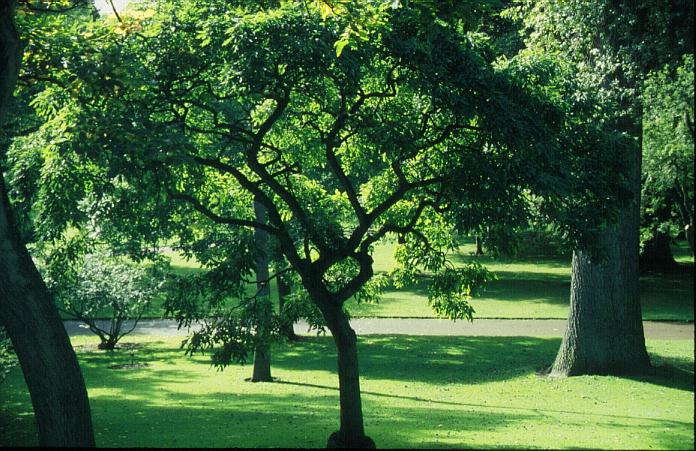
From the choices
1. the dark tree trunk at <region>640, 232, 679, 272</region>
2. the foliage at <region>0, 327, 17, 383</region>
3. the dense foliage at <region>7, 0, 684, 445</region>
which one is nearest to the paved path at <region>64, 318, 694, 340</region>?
the foliage at <region>0, 327, 17, 383</region>

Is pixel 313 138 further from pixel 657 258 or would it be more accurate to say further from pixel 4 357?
pixel 657 258

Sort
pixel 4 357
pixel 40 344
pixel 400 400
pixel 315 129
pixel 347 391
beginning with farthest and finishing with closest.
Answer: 1. pixel 400 400
2. pixel 4 357
3. pixel 315 129
4. pixel 347 391
5. pixel 40 344

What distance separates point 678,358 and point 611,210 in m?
10.4

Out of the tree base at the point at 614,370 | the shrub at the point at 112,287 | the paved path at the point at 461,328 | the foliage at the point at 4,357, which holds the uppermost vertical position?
the shrub at the point at 112,287

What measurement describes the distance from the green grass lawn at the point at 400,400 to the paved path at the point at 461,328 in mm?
1410

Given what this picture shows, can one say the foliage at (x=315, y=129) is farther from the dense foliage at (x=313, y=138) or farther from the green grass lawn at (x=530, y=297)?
the green grass lawn at (x=530, y=297)

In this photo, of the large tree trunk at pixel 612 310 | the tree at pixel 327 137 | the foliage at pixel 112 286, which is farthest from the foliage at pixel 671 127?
the foliage at pixel 112 286

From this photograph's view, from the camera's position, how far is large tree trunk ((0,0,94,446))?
8430 mm

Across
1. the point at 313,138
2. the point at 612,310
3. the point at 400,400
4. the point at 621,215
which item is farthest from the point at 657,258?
the point at 313,138

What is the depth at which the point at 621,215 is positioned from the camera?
16906mm

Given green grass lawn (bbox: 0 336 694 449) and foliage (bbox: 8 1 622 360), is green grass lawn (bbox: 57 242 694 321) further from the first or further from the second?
foliage (bbox: 8 1 622 360)

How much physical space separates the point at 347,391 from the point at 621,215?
8.65 meters

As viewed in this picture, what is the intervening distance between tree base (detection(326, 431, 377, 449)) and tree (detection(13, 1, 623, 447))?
0.08 feet

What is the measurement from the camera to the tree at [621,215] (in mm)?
16297
